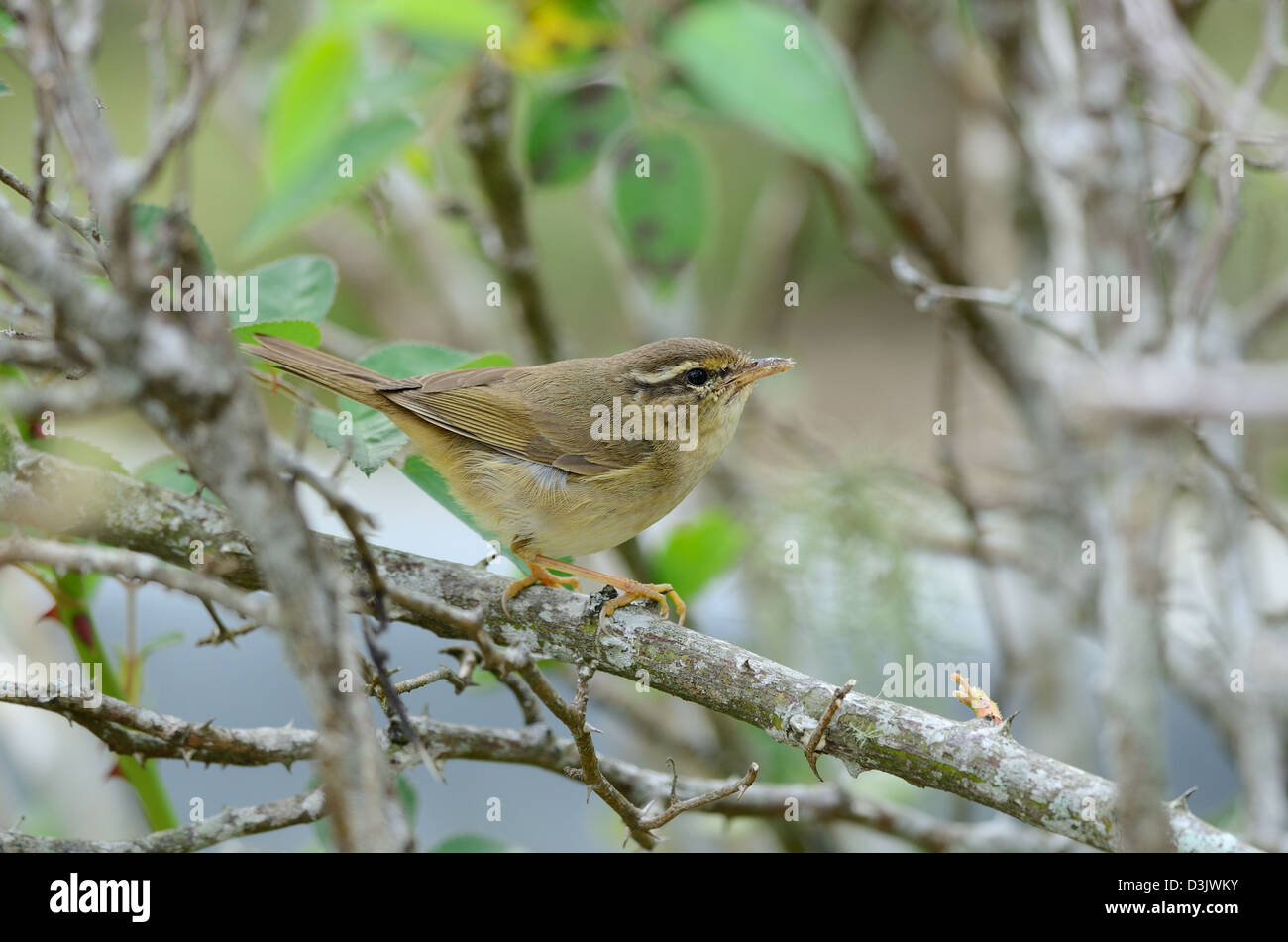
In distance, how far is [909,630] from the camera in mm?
4422

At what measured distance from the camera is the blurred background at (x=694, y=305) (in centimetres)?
292

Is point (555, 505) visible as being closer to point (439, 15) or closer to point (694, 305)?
point (439, 15)

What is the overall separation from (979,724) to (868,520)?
2.46 metres

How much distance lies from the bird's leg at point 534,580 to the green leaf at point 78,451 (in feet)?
3.19

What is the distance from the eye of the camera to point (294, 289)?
2.70 meters

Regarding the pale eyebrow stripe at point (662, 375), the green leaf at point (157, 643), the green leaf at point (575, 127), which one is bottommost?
the green leaf at point (157, 643)

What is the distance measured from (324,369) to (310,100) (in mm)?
687

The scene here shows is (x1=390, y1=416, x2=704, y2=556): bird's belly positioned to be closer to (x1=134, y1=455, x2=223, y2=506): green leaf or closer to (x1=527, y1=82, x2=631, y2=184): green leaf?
(x1=134, y1=455, x2=223, y2=506): green leaf

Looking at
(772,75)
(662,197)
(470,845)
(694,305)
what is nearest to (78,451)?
(470,845)

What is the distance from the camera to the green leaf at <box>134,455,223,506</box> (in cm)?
277

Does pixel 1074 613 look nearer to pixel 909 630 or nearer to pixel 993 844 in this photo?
pixel 909 630

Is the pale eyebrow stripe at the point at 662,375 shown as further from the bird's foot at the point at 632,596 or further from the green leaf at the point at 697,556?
the bird's foot at the point at 632,596

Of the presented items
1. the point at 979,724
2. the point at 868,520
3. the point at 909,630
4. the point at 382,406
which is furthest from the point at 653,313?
the point at 979,724

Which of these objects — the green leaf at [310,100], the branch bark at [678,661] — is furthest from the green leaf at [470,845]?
the green leaf at [310,100]
